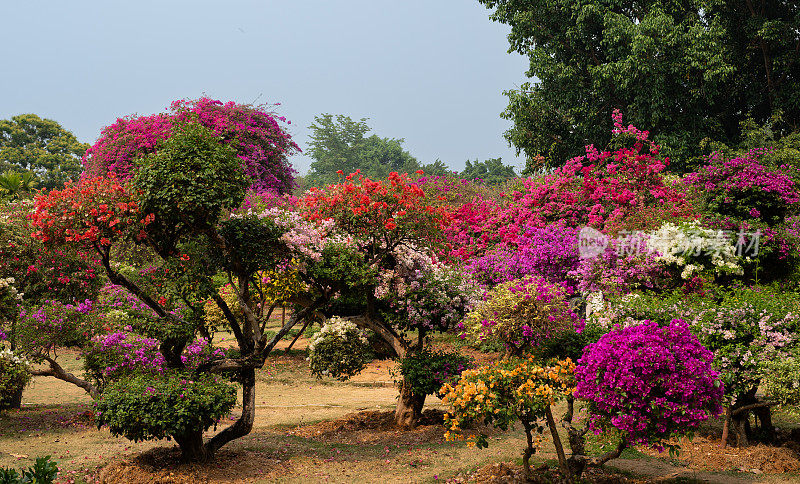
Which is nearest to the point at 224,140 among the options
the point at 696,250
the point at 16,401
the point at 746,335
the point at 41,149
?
the point at 16,401

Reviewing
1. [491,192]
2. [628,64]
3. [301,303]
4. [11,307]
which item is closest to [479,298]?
[301,303]

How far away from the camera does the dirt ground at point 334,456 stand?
29.3ft

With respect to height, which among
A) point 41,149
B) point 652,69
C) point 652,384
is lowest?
point 652,384

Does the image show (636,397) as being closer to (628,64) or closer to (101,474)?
(101,474)

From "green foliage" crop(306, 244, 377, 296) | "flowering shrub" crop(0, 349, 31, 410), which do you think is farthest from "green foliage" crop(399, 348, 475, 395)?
"flowering shrub" crop(0, 349, 31, 410)

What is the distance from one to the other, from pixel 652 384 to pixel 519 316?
3764 mm

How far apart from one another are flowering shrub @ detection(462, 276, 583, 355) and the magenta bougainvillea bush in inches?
599

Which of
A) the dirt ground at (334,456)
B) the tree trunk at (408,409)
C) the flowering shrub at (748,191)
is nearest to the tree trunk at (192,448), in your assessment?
the dirt ground at (334,456)

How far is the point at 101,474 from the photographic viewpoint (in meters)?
8.98

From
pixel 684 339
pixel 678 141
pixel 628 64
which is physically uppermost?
pixel 628 64

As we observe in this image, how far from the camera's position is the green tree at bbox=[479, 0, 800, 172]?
2398 cm

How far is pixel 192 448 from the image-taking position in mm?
9430

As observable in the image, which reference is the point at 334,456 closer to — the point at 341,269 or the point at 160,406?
the point at 341,269

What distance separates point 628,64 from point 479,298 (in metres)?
15.5
